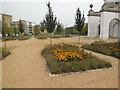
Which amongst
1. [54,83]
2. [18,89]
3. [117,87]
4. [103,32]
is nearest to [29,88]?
[18,89]

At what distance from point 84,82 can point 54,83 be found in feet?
3.55

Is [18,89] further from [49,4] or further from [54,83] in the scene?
[49,4]

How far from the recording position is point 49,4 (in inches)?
473


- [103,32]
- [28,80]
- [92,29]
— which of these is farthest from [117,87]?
[92,29]

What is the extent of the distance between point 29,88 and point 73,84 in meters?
1.48

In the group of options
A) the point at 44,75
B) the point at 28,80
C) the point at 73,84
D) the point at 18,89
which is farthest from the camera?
the point at 44,75

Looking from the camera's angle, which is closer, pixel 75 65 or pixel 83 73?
pixel 83 73

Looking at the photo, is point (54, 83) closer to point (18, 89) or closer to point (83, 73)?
point (18, 89)

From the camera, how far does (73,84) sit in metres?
3.14

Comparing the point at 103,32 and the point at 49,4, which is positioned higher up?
the point at 49,4

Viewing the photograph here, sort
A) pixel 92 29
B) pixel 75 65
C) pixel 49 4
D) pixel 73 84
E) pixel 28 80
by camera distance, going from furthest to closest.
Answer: pixel 92 29 → pixel 49 4 → pixel 75 65 → pixel 28 80 → pixel 73 84

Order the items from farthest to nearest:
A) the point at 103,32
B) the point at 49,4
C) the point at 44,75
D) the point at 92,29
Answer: the point at 92,29
the point at 103,32
the point at 49,4
the point at 44,75

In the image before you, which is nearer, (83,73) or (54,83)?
(54,83)

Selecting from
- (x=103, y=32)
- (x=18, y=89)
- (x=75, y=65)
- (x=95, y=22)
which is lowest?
(x=18, y=89)
